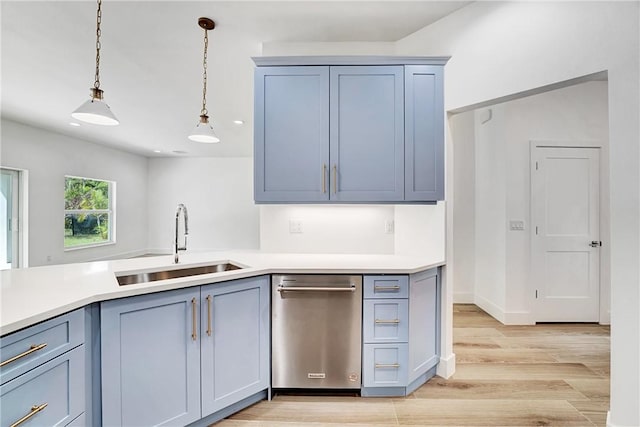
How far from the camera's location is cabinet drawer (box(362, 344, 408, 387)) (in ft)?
6.48

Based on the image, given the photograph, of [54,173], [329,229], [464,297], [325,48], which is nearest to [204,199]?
[54,173]

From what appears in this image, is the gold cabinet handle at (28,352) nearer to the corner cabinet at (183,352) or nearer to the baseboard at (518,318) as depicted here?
the corner cabinet at (183,352)

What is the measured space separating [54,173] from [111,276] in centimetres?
567

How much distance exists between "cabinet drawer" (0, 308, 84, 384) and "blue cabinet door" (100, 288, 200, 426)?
0.12 m

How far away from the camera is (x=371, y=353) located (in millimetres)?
1974

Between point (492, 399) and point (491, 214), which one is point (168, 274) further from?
point (491, 214)

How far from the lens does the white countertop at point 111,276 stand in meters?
1.14

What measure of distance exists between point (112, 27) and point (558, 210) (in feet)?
15.4

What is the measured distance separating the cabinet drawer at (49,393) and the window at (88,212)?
6.30 m

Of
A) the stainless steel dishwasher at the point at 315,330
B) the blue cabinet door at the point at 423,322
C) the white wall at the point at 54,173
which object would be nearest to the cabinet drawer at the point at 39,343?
the stainless steel dishwasher at the point at 315,330

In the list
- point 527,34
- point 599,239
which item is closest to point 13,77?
point 527,34

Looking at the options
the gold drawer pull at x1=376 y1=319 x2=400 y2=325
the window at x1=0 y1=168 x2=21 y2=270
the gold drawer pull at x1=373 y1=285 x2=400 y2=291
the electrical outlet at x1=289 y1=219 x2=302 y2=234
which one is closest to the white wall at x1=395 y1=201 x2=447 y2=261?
the gold drawer pull at x1=373 y1=285 x2=400 y2=291

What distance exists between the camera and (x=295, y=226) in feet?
8.66

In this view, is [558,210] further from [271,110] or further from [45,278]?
[45,278]
